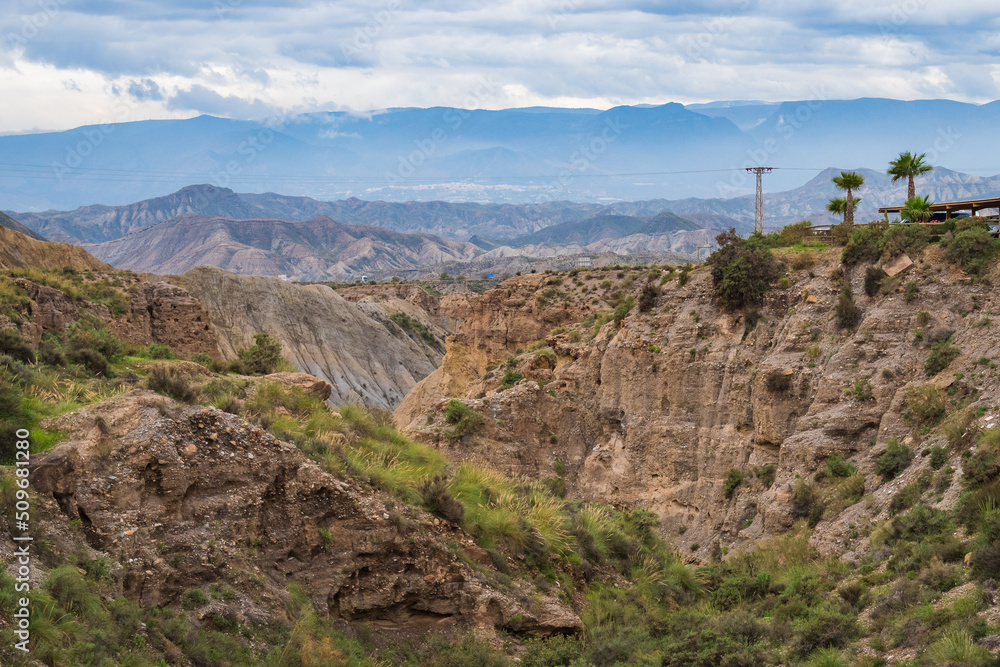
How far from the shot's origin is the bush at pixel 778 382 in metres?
25.4

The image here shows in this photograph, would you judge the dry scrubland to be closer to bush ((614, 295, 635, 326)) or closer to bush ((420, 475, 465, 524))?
bush ((420, 475, 465, 524))

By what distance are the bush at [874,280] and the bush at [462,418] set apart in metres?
14.2

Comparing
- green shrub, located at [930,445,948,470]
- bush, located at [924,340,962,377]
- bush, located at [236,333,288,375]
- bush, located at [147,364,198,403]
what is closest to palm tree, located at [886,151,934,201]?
bush, located at [924,340,962,377]

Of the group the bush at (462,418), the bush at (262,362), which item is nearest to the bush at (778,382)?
the bush at (462,418)

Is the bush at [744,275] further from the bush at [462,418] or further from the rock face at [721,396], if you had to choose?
the bush at [462,418]

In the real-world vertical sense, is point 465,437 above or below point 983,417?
below

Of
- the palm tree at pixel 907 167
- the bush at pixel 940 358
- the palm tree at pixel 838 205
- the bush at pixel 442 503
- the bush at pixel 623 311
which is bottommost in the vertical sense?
the bush at pixel 442 503

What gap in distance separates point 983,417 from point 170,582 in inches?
683

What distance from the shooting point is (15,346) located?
1777 cm

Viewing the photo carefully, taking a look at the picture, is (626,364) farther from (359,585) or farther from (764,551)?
(359,585)

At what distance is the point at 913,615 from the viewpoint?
12.6 m

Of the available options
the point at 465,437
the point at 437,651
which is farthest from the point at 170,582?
the point at 465,437

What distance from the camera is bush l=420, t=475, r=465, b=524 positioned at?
43.5 feet

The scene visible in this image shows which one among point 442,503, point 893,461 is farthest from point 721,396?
point 442,503
